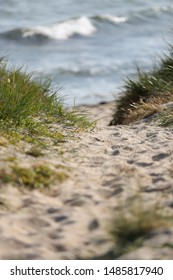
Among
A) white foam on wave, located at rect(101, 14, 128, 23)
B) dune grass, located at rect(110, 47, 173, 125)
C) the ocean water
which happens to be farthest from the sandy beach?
white foam on wave, located at rect(101, 14, 128, 23)

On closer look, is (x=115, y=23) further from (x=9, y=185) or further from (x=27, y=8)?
(x=9, y=185)

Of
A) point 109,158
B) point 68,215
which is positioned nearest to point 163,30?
point 109,158

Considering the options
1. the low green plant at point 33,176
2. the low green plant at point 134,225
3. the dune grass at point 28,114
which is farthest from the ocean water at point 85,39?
the low green plant at point 134,225

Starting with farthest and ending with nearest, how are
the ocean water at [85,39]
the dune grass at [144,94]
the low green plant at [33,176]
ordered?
the ocean water at [85,39] < the dune grass at [144,94] < the low green plant at [33,176]

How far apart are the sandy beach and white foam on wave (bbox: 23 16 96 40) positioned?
1320cm

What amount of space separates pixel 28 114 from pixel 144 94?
2.76 m

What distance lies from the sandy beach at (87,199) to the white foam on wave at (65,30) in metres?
13.2

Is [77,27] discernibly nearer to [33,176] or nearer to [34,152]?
[34,152]

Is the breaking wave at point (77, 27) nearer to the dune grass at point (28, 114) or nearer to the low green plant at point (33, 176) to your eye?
the dune grass at point (28, 114)

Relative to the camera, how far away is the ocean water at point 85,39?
14061 mm

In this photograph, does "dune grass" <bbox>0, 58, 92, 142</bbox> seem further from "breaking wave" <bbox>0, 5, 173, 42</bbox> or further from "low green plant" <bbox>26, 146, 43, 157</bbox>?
"breaking wave" <bbox>0, 5, 173, 42</bbox>

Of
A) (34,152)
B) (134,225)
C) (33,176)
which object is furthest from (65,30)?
(134,225)

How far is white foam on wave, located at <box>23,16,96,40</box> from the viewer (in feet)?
62.0
